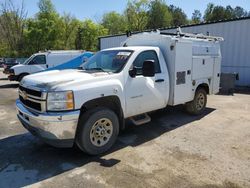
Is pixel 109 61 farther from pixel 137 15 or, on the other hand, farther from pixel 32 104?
pixel 137 15

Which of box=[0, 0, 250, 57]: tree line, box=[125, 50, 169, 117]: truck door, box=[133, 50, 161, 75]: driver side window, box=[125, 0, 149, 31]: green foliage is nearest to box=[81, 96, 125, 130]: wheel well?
box=[125, 50, 169, 117]: truck door

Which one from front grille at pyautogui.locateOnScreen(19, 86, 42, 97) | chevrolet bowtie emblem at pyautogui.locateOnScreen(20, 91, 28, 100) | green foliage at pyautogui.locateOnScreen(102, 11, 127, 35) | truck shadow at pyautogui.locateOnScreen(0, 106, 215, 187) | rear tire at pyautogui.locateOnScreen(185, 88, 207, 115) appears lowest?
truck shadow at pyautogui.locateOnScreen(0, 106, 215, 187)

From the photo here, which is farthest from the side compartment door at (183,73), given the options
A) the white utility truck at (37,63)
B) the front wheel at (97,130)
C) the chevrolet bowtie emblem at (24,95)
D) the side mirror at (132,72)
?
the white utility truck at (37,63)

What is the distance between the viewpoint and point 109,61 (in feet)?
17.9

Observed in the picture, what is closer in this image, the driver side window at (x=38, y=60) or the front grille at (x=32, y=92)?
the front grille at (x=32, y=92)

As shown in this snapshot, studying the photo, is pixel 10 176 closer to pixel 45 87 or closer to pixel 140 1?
pixel 45 87

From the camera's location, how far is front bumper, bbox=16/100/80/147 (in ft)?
13.0

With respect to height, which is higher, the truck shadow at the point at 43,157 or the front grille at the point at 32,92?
the front grille at the point at 32,92

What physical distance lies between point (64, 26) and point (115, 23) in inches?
646

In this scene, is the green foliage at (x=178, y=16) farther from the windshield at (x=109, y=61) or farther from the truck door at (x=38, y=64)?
the windshield at (x=109, y=61)

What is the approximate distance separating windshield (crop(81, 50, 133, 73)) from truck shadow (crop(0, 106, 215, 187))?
5.18 ft

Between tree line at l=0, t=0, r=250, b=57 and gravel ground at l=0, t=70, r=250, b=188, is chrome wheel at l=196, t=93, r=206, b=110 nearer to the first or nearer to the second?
gravel ground at l=0, t=70, r=250, b=188

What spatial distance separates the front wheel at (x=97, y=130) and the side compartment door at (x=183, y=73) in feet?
7.01

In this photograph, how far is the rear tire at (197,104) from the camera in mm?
7172
